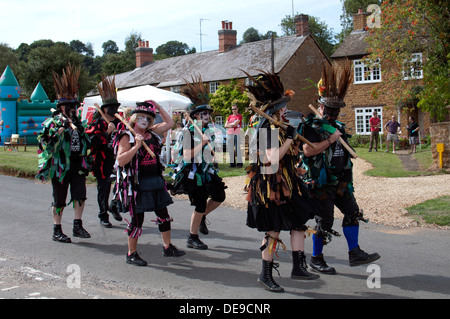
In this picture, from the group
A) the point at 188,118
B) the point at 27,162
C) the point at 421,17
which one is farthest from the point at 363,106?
the point at 188,118

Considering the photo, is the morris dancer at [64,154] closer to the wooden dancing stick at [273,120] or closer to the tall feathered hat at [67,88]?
the tall feathered hat at [67,88]

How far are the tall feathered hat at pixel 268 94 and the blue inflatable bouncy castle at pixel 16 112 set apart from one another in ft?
89.9

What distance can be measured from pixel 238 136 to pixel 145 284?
36.6 ft

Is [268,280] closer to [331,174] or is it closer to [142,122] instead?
[331,174]

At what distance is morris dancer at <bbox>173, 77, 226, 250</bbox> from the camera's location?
21.4ft

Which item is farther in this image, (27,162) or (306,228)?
(27,162)

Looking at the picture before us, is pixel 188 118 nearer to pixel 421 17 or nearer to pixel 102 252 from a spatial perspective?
pixel 102 252

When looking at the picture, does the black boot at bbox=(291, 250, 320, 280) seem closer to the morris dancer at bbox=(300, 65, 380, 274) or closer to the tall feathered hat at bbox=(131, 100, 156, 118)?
the morris dancer at bbox=(300, 65, 380, 274)

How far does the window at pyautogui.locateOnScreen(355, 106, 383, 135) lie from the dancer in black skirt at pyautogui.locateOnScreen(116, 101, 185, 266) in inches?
1151

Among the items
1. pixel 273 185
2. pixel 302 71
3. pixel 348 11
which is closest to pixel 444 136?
pixel 273 185

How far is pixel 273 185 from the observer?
15.9 feet

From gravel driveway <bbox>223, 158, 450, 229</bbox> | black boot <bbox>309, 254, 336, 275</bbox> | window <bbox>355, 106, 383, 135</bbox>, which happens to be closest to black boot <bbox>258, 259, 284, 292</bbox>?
black boot <bbox>309, 254, 336, 275</bbox>

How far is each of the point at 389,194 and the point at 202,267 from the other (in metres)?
5.83

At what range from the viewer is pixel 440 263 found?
221 inches
